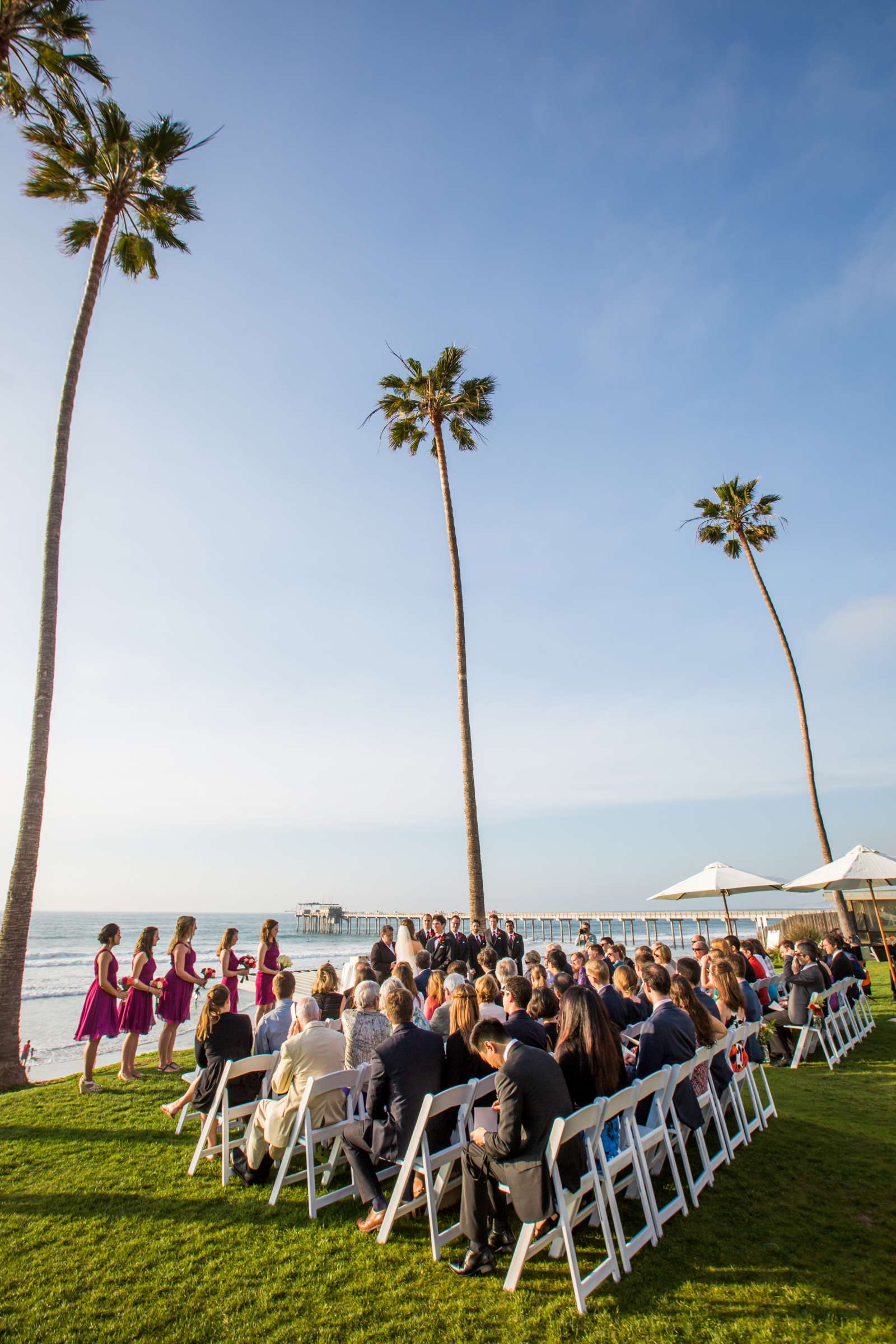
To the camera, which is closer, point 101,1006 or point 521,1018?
point 521,1018

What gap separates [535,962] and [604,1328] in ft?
18.8

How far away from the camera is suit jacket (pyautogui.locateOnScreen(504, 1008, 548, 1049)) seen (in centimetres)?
463

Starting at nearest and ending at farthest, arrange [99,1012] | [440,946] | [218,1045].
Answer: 1. [218,1045]
2. [99,1012]
3. [440,946]

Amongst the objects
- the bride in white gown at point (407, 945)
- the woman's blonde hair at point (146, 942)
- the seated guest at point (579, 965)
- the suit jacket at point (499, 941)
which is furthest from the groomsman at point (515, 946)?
the woman's blonde hair at point (146, 942)

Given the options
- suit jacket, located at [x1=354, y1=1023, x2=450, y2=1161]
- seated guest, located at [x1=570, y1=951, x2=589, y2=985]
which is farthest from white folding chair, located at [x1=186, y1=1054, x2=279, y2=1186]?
seated guest, located at [x1=570, y1=951, x2=589, y2=985]

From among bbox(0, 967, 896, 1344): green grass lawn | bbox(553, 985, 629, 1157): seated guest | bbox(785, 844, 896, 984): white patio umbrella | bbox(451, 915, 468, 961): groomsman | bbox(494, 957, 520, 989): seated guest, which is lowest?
bbox(0, 967, 896, 1344): green grass lawn

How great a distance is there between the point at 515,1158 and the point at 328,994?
128 inches

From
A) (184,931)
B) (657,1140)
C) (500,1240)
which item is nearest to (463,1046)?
(500,1240)

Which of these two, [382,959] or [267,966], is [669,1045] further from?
[382,959]

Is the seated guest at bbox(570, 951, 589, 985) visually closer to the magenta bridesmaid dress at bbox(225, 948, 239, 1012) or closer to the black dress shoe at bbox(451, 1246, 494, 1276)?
the magenta bridesmaid dress at bbox(225, 948, 239, 1012)

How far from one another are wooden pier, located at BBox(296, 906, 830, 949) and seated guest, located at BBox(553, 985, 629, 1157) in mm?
12620

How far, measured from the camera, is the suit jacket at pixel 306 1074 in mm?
4953

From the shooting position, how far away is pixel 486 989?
17.7 feet

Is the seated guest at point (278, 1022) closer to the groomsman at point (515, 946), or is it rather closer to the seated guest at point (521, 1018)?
the seated guest at point (521, 1018)
